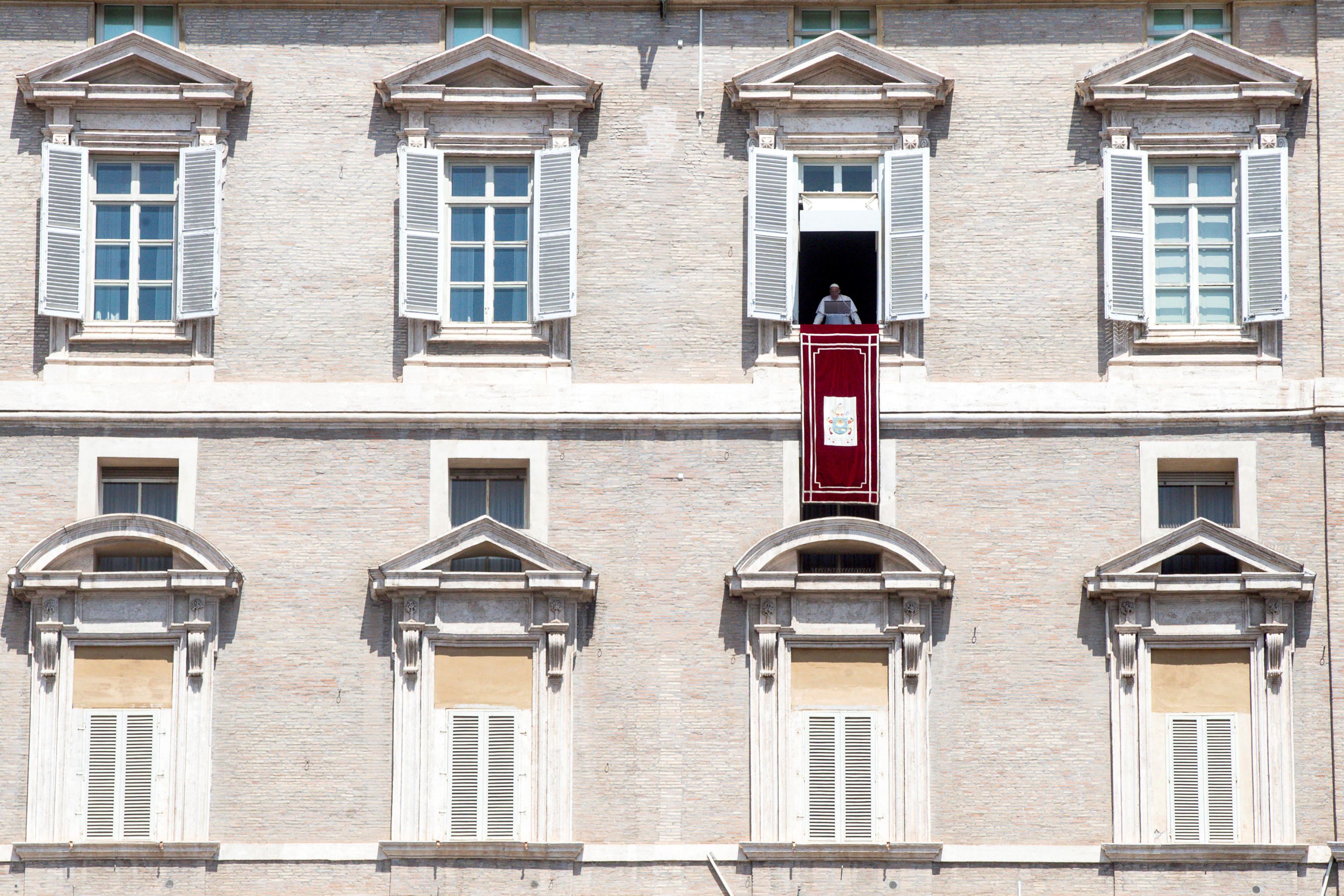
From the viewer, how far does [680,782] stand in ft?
98.6

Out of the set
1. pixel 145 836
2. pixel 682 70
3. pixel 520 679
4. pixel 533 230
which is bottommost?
pixel 145 836

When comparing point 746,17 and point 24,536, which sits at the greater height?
point 746,17

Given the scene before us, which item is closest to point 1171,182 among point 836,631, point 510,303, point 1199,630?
point 1199,630

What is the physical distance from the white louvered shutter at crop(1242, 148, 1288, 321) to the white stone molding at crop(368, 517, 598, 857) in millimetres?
8608

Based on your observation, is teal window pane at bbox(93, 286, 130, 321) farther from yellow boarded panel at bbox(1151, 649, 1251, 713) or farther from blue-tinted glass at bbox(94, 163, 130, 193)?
yellow boarded panel at bbox(1151, 649, 1251, 713)

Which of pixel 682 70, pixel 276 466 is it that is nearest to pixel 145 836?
pixel 276 466

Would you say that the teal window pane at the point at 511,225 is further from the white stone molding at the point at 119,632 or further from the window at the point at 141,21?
the white stone molding at the point at 119,632

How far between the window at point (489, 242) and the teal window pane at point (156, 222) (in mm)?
3436

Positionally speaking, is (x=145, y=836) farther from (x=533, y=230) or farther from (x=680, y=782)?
(x=533, y=230)

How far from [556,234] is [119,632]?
23.0 feet

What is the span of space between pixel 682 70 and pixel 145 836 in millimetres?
11236

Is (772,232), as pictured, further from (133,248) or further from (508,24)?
(133,248)

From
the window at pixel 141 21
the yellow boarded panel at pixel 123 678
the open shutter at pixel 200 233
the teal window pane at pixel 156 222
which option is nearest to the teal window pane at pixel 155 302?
the open shutter at pixel 200 233

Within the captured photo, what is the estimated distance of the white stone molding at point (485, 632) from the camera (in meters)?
29.9
